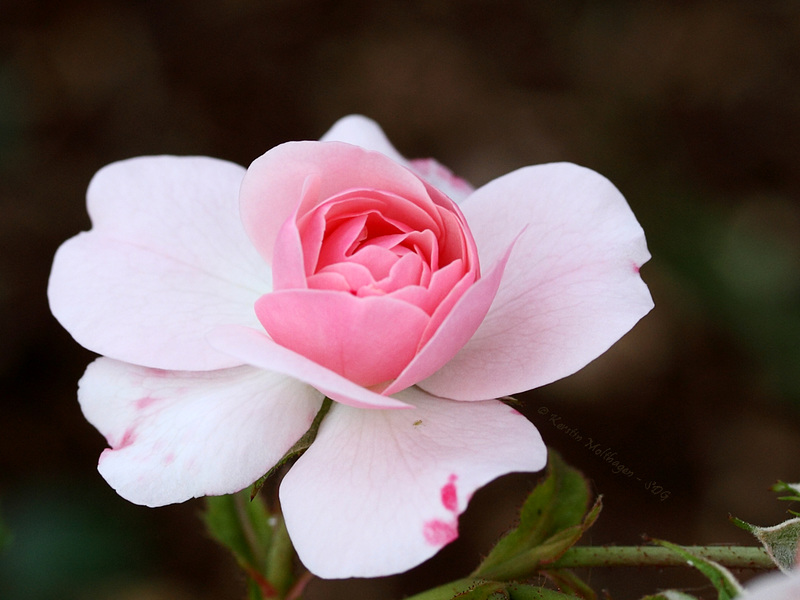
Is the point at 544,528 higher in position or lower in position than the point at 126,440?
lower

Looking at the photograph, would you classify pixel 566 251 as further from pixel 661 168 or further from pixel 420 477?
pixel 661 168

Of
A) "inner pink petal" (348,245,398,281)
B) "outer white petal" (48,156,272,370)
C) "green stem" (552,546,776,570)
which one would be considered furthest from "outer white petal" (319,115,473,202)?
"green stem" (552,546,776,570)

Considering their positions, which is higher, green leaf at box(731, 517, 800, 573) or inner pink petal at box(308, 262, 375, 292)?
inner pink petal at box(308, 262, 375, 292)

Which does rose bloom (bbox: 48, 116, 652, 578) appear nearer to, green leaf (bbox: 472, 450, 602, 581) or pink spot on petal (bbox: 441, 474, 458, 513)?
pink spot on petal (bbox: 441, 474, 458, 513)

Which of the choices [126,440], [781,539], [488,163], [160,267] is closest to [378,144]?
[160,267]

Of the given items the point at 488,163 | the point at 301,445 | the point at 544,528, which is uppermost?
the point at 301,445

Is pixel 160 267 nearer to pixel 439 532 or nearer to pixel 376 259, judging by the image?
pixel 376 259

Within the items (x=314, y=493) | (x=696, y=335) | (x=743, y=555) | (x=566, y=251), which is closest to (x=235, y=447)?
(x=314, y=493)
